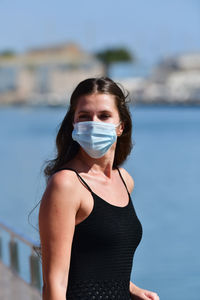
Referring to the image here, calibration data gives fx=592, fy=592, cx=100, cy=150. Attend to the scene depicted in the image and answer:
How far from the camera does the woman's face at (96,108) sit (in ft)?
4.65

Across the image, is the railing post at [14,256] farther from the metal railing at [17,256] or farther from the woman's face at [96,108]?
the woman's face at [96,108]

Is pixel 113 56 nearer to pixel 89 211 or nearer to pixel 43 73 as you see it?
pixel 43 73

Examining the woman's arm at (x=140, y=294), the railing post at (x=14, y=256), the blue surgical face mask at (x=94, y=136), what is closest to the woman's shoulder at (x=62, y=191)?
the blue surgical face mask at (x=94, y=136)

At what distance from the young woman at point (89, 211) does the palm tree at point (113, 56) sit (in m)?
A: 77.5

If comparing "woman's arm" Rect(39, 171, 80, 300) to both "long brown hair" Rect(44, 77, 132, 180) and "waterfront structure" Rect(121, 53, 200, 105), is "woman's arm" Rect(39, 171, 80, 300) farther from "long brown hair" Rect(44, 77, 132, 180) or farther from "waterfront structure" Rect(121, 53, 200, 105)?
"waterfront structure" Rect(121, 53, 200, 105)

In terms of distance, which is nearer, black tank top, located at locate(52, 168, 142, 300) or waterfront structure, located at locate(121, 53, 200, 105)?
black tank top, located at locate(52, 168, 142, 300)

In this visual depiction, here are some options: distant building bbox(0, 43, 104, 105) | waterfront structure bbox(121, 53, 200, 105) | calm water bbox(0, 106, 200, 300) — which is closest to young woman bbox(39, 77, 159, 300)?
calm water bbox(0, 106, 200, 300)

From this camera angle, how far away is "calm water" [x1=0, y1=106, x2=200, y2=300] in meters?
6.41

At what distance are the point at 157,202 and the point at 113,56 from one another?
76.1 m

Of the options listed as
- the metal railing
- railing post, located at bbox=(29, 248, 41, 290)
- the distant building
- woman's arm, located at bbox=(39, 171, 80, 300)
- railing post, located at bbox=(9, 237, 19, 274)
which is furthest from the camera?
the distant building

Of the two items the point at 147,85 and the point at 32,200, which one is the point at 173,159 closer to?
the point at 32,200

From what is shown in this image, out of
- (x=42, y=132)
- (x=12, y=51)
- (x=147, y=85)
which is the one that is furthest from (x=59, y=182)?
(x=12, y=51)

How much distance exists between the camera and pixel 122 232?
4.56 ft

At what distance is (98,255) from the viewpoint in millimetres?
1351
